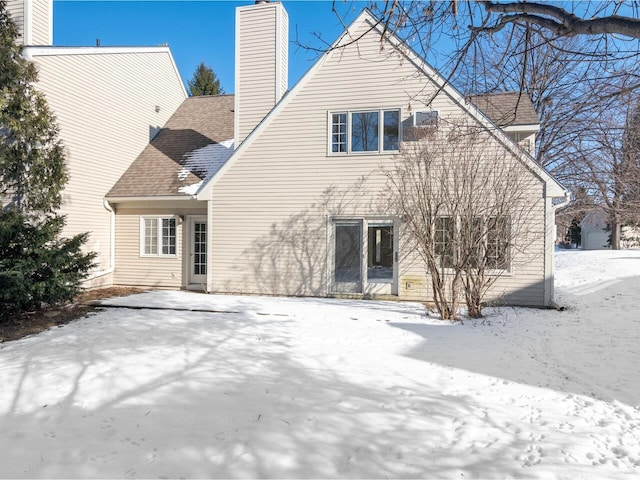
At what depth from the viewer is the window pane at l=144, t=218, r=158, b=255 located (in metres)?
11.9

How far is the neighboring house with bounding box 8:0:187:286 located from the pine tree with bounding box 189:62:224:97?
624 inches

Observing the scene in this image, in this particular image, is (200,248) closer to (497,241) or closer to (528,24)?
(497,241)

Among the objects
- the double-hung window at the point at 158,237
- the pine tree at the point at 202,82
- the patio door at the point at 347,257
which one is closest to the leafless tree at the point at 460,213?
the patio door at the point at 347,257

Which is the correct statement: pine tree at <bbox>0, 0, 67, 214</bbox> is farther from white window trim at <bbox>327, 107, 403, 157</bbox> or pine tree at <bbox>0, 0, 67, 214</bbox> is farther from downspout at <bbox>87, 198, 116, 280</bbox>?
white window trim at <bbox>327, 107, 403, 157</bbox>

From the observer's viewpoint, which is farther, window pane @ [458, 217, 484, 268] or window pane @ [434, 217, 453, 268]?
window pane @ [434, 217, 453, 268]

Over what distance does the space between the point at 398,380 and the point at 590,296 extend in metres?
9.22

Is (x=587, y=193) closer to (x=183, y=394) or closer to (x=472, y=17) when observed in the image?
(x=472, y=17)

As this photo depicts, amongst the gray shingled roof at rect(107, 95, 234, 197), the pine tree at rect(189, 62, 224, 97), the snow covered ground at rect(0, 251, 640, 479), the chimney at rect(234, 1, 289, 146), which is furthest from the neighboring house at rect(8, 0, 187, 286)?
the pine tree at rect(189, 62, 224, 97)

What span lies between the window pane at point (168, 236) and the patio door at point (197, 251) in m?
0.57

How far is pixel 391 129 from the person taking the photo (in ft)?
32.5

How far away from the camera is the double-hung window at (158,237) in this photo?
11.7 metres

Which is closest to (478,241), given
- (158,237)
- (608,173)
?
(158,237)

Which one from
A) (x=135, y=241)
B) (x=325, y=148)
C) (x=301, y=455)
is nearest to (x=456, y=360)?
(x=301, y=455)

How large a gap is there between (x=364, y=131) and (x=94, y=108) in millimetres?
8063
